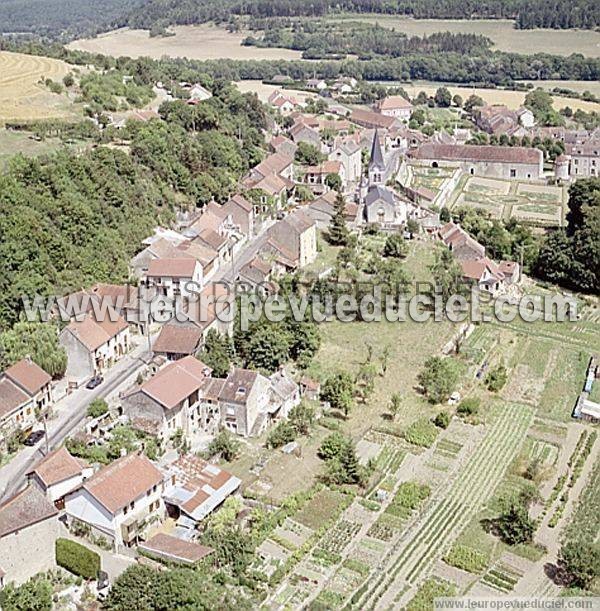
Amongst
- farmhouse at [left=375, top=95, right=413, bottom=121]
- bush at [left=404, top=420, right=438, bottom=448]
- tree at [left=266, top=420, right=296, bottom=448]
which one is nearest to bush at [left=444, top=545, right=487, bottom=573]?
bush at [left=404, top=420, right=438, bottom=448]

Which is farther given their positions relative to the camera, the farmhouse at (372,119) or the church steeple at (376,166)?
the farmhouse at (372,119)

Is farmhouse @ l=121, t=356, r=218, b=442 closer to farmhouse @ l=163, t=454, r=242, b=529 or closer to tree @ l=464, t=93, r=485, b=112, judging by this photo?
farmhouse @ l=163, t=454, r=242, b=529

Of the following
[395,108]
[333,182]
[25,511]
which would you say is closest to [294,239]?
[333,182]

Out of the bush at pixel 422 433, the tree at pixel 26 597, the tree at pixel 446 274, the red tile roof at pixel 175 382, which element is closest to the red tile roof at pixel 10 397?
the red tile roof at pixel 175 382

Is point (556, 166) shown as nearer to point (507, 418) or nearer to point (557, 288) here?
point (557, 288)

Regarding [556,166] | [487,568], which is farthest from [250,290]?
[556,166]

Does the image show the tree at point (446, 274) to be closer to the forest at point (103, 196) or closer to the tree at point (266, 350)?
the tree at point (266, 350)

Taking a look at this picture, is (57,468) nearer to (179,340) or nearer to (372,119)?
(179,340)
